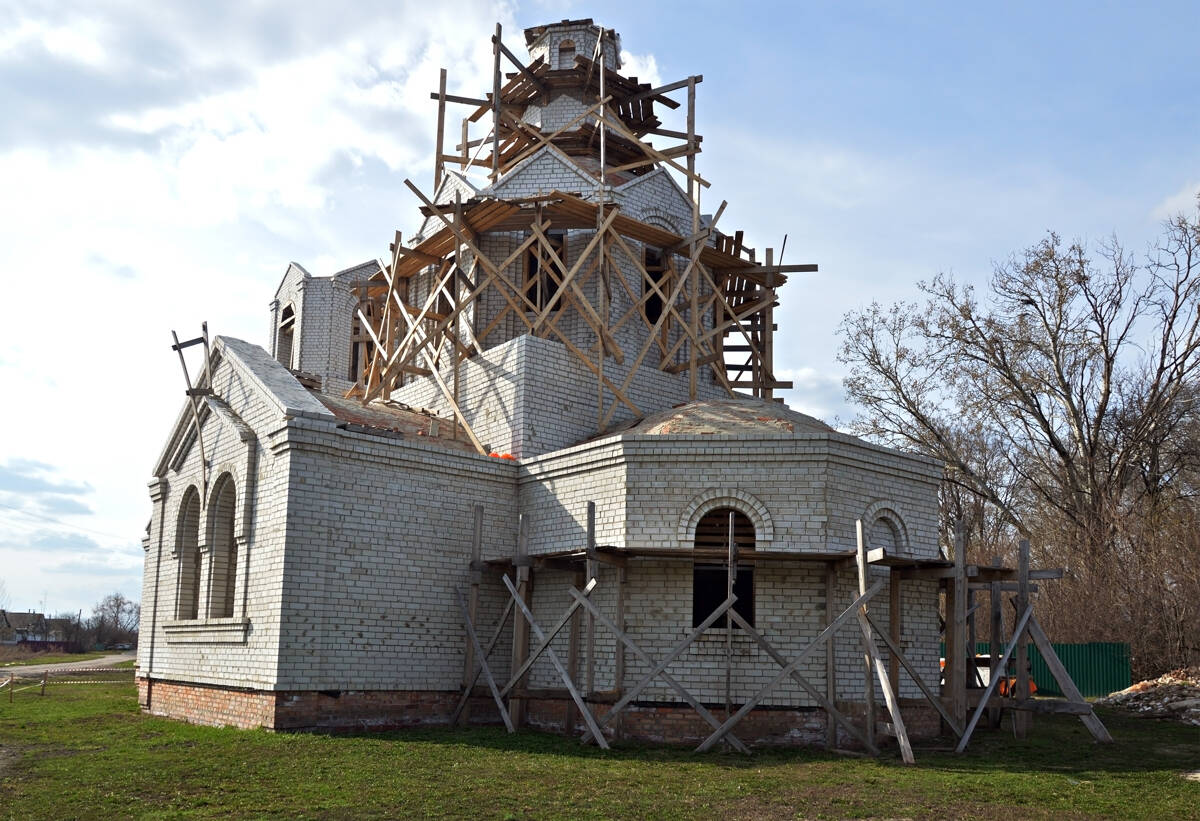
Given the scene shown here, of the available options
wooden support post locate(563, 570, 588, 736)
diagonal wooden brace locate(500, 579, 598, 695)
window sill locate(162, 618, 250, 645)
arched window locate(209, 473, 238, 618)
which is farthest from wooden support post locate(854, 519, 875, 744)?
arched window locate(209, 473, 238, 618)

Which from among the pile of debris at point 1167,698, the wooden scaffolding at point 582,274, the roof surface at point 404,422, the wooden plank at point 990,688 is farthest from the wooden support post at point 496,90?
the pile of debris at point 1167,698

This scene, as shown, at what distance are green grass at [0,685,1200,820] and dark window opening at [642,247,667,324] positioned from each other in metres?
9.54

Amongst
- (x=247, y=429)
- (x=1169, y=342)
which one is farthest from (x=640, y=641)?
(x=1169, y=342)

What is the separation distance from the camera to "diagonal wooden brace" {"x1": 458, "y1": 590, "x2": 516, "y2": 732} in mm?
13727

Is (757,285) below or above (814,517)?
above

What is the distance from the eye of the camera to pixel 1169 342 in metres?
26.5

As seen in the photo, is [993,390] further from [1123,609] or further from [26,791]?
[26,791]

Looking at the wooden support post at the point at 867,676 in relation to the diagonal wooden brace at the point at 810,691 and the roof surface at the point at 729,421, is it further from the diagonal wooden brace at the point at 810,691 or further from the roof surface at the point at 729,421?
the roof surface at the point at 729,421

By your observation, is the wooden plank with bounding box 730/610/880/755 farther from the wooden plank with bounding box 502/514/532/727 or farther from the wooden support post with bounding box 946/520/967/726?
the wooden plank with bounding box 502/514/532/727

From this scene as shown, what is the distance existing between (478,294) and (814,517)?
26.3ft

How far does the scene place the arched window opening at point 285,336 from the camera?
27.5 metres

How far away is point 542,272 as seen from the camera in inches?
747

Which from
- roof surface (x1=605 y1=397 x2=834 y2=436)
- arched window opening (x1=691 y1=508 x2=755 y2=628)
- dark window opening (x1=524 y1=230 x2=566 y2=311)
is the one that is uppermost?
dark window opening (x1=524 y1=230 x2=566 y2=311)

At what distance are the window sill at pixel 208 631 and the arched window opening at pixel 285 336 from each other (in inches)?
460
